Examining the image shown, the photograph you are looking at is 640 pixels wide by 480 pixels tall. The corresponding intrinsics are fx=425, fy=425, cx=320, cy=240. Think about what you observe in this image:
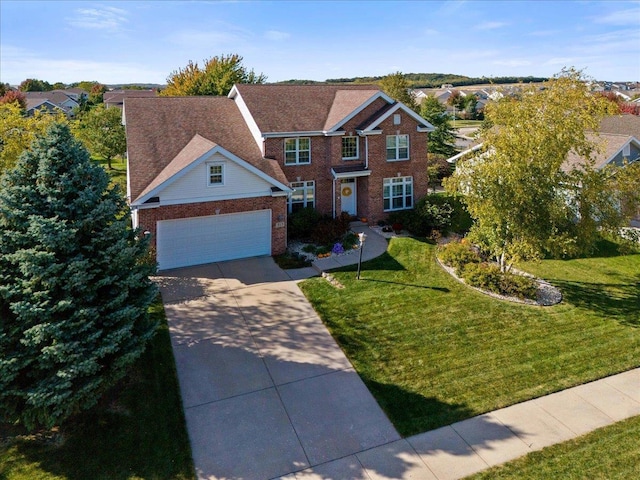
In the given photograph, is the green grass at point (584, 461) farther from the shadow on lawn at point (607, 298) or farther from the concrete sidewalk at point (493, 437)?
the shadow on lawn at point (607, 298)

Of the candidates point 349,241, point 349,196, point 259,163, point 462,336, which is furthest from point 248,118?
point 462,336

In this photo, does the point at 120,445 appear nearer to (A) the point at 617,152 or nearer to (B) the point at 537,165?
(B) the point at 537,165

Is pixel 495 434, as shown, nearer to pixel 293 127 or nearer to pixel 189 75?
pixel 293 127

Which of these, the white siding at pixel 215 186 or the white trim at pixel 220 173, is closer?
the white siding at pixel 215 186

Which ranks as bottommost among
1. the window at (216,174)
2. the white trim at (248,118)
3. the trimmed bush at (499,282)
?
the trimmed bush at (499,282)

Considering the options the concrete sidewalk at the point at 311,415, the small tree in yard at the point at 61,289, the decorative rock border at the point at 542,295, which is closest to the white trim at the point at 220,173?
the concrete sidewalk at the point at 311,415

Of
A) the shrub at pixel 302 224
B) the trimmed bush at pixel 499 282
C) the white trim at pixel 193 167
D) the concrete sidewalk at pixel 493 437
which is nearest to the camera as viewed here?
the concrete sidewalk at pixel 493 437
